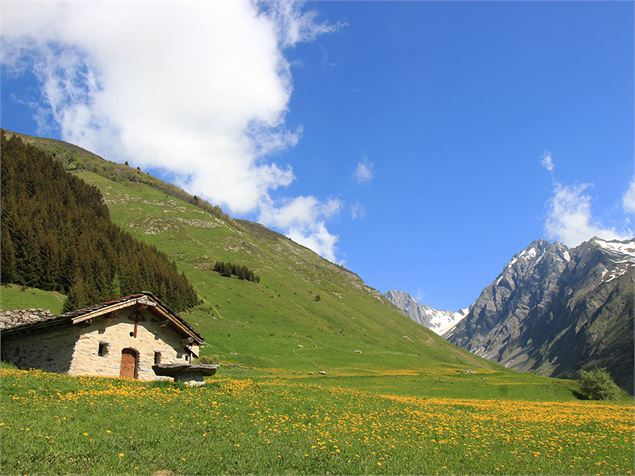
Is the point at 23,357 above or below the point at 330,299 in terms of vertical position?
below

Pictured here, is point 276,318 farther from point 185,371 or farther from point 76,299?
point 185,371

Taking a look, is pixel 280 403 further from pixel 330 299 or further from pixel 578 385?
pixel 330 299

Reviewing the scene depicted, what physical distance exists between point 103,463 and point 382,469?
24.6 feet

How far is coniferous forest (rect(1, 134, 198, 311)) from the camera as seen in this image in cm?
7600

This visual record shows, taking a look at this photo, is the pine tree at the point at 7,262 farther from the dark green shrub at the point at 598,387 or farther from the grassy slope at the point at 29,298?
the dark green shrub at the point at 598,387

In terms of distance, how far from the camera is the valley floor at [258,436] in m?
12.8

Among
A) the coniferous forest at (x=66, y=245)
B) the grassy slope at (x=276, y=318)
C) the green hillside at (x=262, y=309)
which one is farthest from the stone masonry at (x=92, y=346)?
the coniferous forest at (x=66, y=245)

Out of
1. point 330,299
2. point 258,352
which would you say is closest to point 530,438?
point 258,352

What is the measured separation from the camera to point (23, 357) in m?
34.2

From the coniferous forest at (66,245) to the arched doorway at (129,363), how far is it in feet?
121

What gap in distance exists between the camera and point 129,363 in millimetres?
34938

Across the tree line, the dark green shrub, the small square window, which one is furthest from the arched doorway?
the tree line

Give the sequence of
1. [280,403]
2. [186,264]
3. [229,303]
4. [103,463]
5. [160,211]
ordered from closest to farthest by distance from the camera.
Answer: [103,463] < [280,403] < [229,303] < [186,264] < [160,211]

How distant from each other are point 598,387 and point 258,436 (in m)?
55.4
